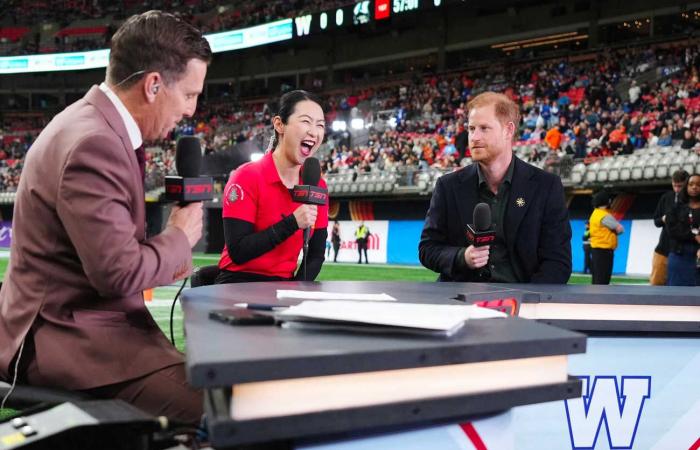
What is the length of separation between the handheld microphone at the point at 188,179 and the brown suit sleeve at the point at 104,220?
0.16m

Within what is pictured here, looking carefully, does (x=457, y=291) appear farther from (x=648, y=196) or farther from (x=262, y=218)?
(x=648, y=196)

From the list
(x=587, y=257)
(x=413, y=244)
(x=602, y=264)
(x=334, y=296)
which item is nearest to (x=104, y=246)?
(x=334, y=296)

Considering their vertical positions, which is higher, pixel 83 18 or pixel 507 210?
pixel 83 18

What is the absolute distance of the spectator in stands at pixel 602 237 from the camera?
27.2 ft

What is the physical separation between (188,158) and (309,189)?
3.15 ft

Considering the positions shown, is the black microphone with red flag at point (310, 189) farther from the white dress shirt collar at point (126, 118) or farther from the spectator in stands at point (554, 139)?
the spectator in stands at point (554, 139)

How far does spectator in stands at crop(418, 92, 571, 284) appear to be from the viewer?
10.6ft

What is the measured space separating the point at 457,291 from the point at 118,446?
1.28 m

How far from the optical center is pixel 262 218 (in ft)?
10.3

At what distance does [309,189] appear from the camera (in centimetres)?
272

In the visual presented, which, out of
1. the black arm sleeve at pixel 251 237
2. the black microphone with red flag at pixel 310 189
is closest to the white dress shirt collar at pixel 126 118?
the black microphone with red flag at pixel 310 189

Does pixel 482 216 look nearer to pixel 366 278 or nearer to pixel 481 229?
pixel 481 229

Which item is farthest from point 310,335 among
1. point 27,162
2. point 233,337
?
point 27,162

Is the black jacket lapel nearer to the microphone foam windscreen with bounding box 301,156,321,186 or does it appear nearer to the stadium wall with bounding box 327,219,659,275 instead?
the microphone foam windscreen with bounding box 301,156,321,186
